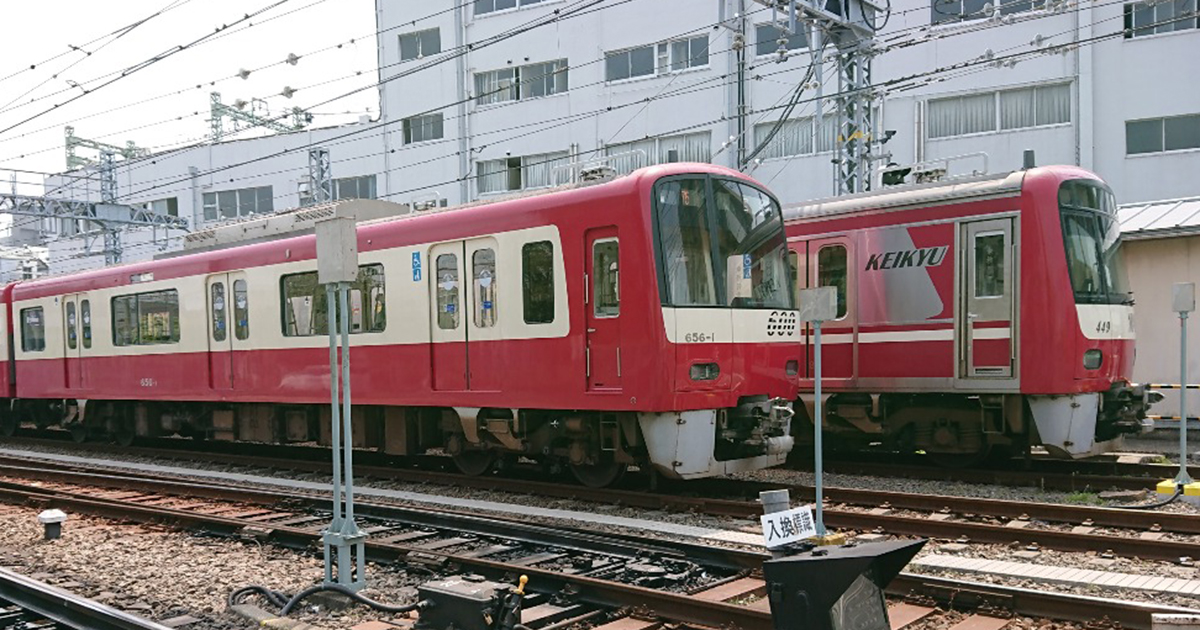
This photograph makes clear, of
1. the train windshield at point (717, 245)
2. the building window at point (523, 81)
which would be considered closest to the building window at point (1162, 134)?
the building window at point (523, 81)

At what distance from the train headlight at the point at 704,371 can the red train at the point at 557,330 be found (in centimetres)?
2

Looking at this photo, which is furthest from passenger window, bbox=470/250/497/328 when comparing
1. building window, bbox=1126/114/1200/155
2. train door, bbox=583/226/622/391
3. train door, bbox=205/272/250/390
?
building window, bbox=1126/114/1200/155

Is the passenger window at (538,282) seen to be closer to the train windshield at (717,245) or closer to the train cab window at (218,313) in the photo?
the train windshield at (717,245)

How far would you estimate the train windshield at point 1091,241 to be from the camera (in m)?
10.7

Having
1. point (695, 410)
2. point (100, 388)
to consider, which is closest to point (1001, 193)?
point (695, 410)

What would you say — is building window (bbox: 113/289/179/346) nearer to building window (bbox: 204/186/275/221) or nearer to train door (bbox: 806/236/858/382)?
train door (bbox: 806/236/858/382)

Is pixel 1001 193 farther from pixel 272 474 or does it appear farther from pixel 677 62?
pixel 677 62

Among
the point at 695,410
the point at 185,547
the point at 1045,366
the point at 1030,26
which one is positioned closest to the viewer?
the point at 185,547

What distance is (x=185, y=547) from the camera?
8508mm

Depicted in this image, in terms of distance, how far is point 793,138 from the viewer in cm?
2631

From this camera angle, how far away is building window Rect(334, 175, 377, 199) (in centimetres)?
3409

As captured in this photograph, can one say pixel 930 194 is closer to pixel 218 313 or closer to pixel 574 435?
pixel 574 435

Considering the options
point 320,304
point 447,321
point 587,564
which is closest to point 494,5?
point 320,304

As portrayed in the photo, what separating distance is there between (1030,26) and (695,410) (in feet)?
58.9
